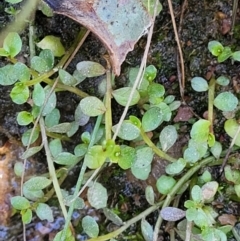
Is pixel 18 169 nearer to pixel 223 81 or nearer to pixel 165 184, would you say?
pixel 165 184

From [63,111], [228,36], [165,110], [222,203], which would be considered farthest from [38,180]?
[228,36]

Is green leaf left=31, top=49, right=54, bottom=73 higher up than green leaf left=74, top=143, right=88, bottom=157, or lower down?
higher up

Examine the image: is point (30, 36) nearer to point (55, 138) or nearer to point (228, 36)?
point (55, 138)

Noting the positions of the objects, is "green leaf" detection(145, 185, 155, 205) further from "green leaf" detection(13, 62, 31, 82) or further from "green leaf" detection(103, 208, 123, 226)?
"green leaf" detection(13, 62, 31, 82)

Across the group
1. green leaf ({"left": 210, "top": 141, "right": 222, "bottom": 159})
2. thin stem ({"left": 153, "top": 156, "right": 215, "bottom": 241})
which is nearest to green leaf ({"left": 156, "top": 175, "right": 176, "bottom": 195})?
thin stem ({"left": 153, "top": 156, "right": 215, "bottom": 241})

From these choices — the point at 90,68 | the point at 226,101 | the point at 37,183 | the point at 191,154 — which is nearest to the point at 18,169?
the point at 37,183

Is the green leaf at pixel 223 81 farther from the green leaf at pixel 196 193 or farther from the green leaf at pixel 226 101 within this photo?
the green leaf at pixel 196 193
